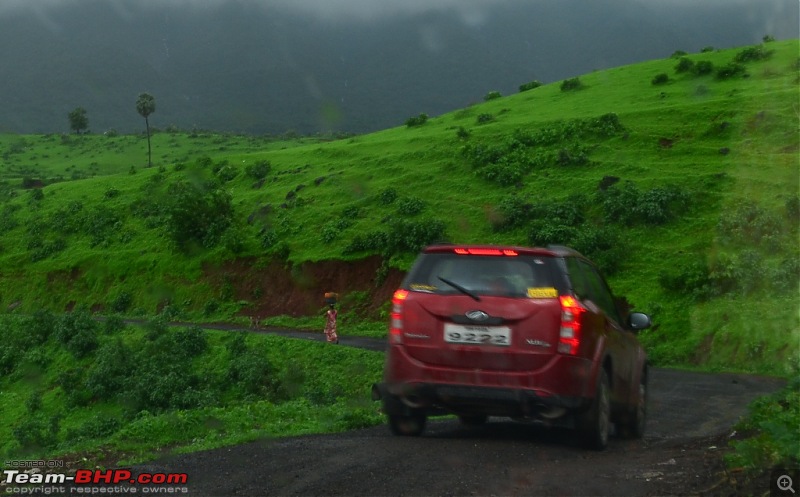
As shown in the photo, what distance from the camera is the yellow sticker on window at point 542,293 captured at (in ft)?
26.8

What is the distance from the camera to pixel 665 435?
452 inches

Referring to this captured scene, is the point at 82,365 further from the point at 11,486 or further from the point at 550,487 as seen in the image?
the point at 550,487

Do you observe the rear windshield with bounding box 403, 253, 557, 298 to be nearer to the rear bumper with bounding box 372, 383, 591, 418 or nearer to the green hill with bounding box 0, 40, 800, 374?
the rear bumper with bounding box 372, 383, 591, 418

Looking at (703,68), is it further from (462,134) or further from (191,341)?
(191,341)

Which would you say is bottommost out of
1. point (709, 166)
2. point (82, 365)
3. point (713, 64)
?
point (82, 365)

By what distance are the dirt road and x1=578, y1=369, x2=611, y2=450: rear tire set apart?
0.43 feet

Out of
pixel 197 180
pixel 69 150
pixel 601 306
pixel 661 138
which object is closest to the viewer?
pixel 601 306

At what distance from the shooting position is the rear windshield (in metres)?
8.29

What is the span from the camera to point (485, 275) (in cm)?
855

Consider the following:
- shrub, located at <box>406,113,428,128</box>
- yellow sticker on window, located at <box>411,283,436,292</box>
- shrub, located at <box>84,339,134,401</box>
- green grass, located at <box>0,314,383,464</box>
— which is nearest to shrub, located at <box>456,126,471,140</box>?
shrub, located at <box>406,113,428,128</box>

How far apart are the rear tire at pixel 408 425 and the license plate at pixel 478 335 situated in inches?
52.3

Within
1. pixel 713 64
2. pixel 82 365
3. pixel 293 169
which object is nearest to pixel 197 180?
pixel 293 169

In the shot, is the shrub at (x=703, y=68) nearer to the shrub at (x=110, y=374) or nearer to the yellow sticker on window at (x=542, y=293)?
the shrub at (x=110, y=374)

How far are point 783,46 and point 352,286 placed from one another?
1275 inches
